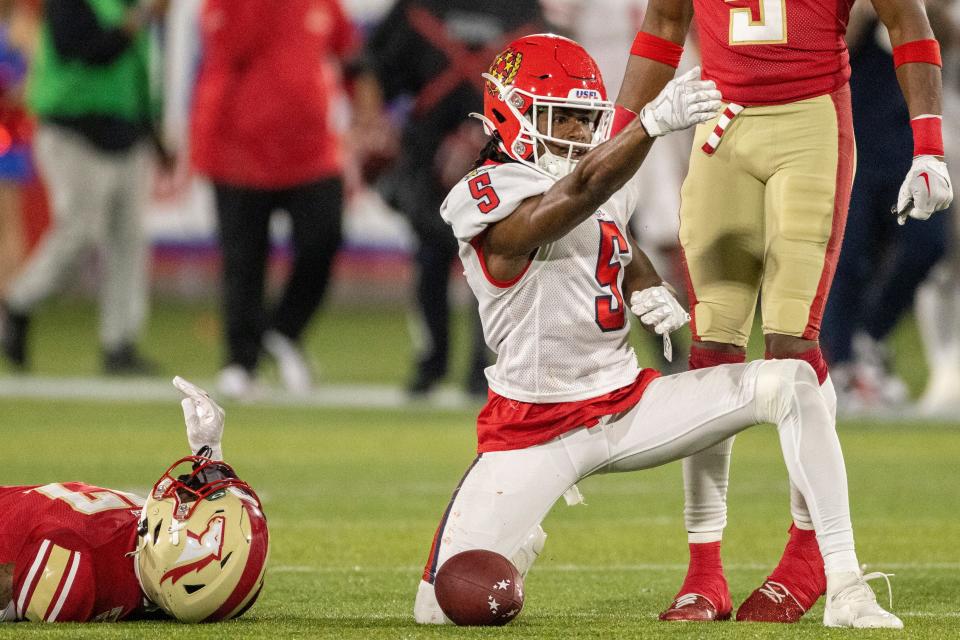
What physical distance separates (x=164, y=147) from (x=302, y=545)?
578cm

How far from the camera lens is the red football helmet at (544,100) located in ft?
13.3

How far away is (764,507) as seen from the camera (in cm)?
627

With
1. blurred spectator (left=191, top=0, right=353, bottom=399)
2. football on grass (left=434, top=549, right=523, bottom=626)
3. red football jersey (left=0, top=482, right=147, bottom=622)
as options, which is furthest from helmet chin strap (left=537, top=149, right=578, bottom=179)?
blurred spectator (left=191, top=0, right=353, bottom=399)

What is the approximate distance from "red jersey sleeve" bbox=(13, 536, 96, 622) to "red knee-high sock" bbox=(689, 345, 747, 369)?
5.01 ft

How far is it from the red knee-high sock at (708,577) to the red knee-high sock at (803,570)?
0.12 metres

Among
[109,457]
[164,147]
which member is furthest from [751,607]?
[164,147]

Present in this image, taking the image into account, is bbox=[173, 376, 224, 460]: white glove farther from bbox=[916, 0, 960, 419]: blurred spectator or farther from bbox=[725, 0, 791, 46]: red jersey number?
bbox=[916, 0, 960, 419]: blurred spectator

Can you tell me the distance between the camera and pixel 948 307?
9.66 metres

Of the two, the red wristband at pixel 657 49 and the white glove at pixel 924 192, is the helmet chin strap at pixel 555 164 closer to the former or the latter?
the red wristband at pixel 657 49

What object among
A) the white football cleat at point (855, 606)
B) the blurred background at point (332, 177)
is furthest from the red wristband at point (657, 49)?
the blurred background at point (332, 177)

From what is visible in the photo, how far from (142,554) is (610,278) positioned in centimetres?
125

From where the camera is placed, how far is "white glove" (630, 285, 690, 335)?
3.92m

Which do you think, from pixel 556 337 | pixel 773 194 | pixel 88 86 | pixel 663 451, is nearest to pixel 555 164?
pixel 556 337

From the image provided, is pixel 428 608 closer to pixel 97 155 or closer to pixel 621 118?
pixel 621 118
